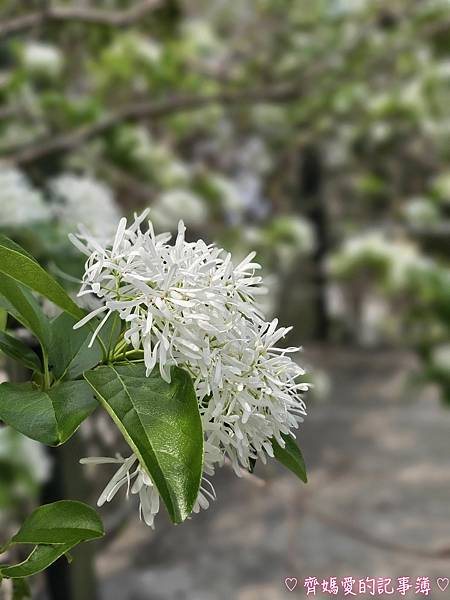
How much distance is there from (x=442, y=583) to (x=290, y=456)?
119 centimetres

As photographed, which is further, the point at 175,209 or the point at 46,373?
the point at 175,209

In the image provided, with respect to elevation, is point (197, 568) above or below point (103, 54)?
below

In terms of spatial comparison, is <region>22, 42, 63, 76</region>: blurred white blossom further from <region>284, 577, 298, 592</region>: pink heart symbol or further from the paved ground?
<region>284, 577, 298, 592</region>: pink heart symbol

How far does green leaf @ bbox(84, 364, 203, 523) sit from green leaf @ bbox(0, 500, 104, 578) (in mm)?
49

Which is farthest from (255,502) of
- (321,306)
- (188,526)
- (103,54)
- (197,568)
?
(321,306)

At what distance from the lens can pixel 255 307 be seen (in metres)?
0.27

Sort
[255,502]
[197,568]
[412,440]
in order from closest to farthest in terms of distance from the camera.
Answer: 1. [197,568]
2. [255,502]
3. [412,440]

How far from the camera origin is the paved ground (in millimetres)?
1392

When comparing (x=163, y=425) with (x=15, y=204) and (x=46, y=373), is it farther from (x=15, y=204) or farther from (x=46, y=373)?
(x=15, y=204)

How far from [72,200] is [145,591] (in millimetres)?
800

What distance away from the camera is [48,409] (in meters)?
0.25

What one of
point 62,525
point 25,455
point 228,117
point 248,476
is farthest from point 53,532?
point 228,117

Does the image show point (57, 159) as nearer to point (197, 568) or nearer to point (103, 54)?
point (103, 54)

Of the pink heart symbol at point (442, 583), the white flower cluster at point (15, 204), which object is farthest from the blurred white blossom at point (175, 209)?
the pink heart symbol at point (442, 583)
